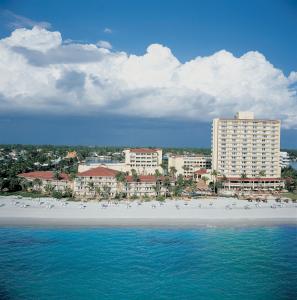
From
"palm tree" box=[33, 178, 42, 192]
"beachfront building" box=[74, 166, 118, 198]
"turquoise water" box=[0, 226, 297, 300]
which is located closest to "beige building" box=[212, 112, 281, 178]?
"beachfront building" box=[74, 166, 118, 198]

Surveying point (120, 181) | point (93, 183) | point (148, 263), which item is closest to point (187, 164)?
point (120, 181)

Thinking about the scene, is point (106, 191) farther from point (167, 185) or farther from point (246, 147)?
point (246, 147)

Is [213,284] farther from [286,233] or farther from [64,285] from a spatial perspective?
[286,233]

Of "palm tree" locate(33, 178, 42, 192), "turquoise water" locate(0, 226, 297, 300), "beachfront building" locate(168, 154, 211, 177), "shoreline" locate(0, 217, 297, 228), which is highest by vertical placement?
"beachfront building" locate(168, 154, 211, 177)

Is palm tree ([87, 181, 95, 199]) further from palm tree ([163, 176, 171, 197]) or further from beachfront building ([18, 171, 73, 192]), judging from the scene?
palm tree ([163, 176, 171, 197])

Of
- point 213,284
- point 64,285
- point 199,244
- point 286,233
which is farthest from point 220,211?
point 64,285

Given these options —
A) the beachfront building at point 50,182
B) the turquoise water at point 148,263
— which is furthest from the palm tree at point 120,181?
the turquoise water at point 148,263

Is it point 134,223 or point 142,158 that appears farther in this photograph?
point 142,158
